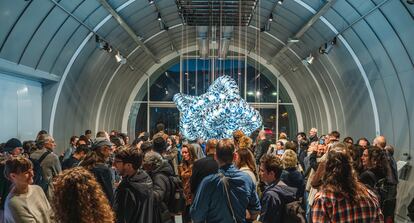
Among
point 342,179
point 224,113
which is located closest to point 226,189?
point 342,179

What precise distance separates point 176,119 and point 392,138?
15.8 metres

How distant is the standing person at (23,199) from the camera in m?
4.84

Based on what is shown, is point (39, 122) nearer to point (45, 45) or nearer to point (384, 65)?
point (45, 45)

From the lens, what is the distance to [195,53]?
27.4 metres

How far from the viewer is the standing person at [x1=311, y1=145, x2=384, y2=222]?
404 centimetres

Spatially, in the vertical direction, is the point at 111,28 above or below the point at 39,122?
above

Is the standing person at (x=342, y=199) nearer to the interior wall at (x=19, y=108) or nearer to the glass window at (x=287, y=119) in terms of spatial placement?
the interior wall at (x=19, y=108)

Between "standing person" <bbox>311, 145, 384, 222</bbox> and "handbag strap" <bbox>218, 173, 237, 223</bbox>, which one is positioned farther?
"handbag strap" <bbox>218, 173, 237, 223</bbox>

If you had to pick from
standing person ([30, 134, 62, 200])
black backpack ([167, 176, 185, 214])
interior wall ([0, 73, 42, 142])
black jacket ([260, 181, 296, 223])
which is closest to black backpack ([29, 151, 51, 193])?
standing person ([30, 134, 62, 200])

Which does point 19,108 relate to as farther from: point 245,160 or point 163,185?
point 163,185

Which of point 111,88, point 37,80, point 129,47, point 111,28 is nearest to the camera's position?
point 37,80

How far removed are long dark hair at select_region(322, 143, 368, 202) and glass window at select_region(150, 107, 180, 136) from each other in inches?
929

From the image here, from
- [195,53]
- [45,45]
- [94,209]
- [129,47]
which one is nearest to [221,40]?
[129,47]

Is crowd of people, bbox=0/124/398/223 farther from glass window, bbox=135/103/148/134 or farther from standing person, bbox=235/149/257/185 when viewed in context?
glass window, bbox=135/103/148/134
